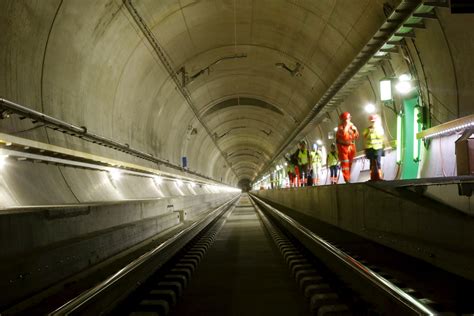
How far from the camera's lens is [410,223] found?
620 centimetres

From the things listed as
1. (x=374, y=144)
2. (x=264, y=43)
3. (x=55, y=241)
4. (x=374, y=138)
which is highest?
(x=264, y=43)

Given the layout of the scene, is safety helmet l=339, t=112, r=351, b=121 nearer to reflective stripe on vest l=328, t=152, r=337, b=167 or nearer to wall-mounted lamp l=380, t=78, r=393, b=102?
wall-mounted lamp l=380, t=78, r=393, b=102

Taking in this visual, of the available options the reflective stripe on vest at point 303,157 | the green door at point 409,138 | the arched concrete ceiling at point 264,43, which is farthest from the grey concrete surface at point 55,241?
the reflective stripe on vest at point 303,157

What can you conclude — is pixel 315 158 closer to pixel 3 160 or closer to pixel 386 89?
pixel 386 89

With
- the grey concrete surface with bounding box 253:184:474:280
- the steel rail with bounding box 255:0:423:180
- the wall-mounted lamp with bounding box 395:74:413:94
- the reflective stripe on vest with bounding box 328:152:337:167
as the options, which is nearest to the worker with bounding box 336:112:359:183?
the grey concrete surface with bounding box 253:184:474:280

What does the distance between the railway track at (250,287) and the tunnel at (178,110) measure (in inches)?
2.8

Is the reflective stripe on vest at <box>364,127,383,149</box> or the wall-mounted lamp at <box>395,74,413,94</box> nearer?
the reflective stripe on vest at <box>364,127,383,149</box>

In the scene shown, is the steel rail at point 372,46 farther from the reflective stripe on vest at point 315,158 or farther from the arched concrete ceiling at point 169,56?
the reflective stripe on vest at point 315,158

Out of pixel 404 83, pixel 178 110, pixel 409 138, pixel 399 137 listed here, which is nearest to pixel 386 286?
pixel 404 83

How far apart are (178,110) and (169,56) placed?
5.27 meters

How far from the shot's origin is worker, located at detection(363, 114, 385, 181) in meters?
9.21

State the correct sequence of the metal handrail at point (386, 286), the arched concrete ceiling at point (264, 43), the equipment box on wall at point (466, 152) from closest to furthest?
the metal handrail at point (386, 286) → the equipment box on wall at point (466, 152) → the arched concrete ceiling at point (264, 43)

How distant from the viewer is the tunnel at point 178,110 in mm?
5316

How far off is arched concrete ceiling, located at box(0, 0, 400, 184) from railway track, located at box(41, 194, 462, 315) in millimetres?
3845
